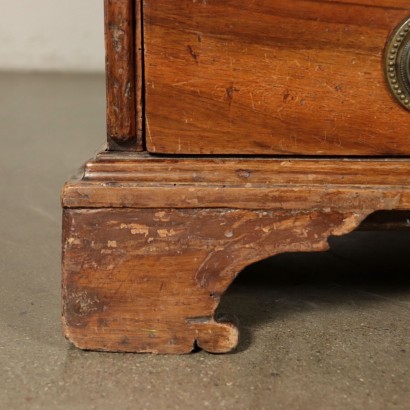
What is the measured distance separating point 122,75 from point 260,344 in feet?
1.42

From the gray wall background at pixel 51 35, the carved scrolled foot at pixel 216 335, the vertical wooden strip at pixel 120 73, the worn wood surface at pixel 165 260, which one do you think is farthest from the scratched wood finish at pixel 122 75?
the gray wall background at pixel 51 35

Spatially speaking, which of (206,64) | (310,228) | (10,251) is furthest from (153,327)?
(10,251)

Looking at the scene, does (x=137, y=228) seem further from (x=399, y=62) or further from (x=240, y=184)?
(x=399, y=62)

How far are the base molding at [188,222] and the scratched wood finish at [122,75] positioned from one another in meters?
0.03

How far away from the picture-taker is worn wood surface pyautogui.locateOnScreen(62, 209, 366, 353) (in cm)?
106

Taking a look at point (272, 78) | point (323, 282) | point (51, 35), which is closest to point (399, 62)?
point (272, 78)

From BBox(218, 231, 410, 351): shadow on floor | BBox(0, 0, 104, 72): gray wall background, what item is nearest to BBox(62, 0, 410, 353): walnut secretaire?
BBox(218, 231, 410, 351): shadow on floor

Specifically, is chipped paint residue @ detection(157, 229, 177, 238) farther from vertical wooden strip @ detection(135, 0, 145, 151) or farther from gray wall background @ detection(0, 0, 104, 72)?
gray wall background @ detection(0, 0, 104, 72)

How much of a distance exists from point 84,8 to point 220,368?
6.66 ft

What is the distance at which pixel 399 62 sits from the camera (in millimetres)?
1041

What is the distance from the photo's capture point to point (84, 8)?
2.82 m

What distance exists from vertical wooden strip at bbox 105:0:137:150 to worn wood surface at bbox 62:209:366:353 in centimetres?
11

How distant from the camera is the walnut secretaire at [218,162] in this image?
3.40 feet

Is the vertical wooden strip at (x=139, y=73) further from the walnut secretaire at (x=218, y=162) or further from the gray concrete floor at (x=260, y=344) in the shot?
the gray concrete floor at (x=260, y=344)
